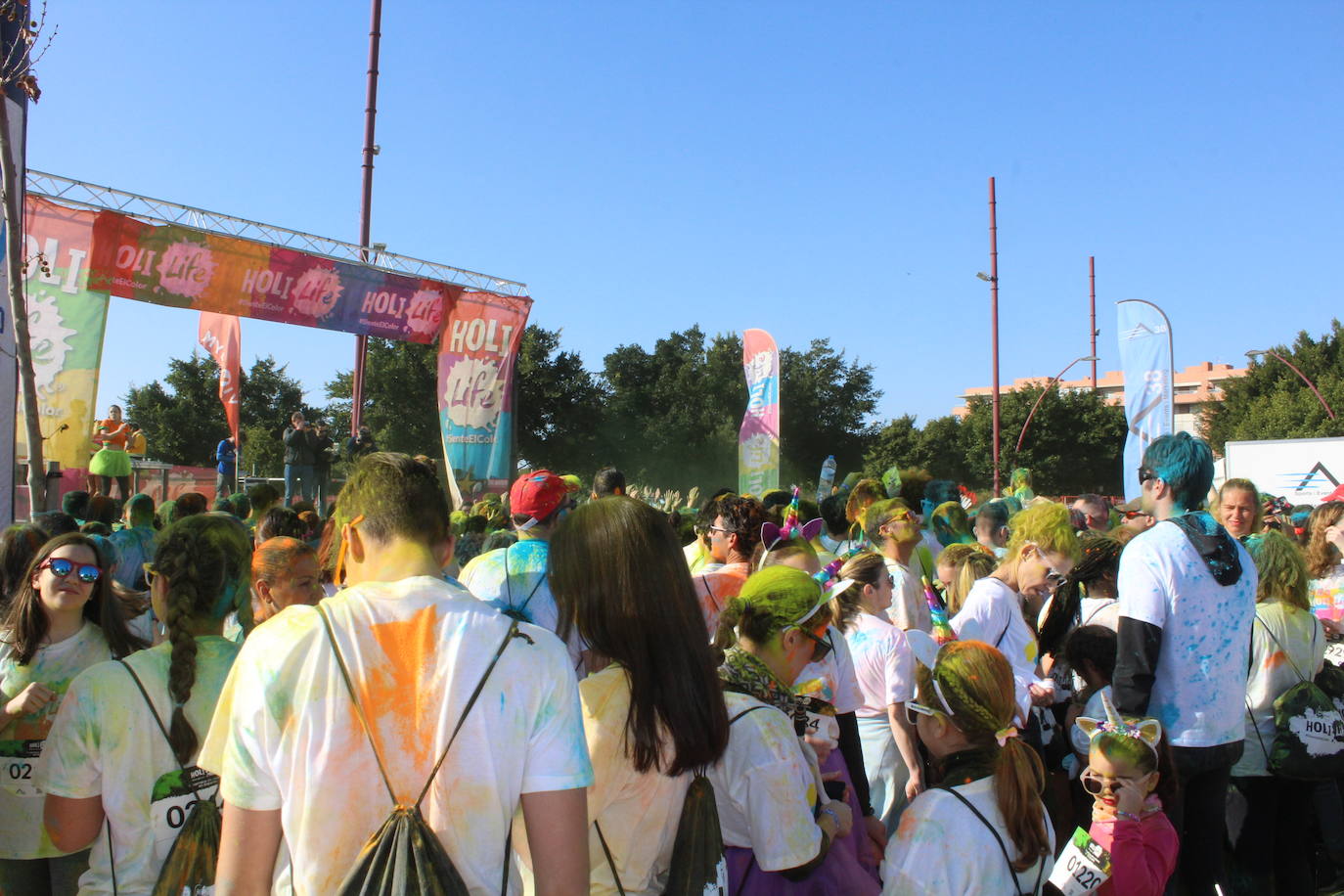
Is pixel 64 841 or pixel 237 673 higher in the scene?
pixel 237 673

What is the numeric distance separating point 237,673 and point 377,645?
26 cm

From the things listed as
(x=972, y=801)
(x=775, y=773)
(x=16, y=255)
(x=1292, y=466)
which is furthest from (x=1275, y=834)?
(x=1292, y=466)

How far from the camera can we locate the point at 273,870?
1.63 metres

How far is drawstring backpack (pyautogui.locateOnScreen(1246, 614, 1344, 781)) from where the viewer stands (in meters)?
3.86

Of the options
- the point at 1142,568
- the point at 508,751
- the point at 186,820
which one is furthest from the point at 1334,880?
the point at 186,820

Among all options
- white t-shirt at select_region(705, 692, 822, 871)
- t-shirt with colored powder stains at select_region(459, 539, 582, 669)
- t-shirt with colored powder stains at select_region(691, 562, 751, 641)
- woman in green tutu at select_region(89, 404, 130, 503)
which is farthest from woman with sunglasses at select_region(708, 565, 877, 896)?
woman in green tutu at select_region(89, 404, 130, 503)

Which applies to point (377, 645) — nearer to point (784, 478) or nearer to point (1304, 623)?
point (1304, 623)

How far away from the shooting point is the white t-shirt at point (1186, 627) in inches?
122

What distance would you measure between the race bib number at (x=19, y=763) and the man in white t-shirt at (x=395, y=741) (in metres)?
1.43

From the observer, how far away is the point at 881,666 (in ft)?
12.4

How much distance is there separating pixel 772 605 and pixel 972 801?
699 millimetres

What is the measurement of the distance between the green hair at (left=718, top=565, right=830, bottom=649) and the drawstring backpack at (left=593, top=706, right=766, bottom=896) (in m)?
0.63

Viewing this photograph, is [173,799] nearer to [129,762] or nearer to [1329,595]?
[129,762]

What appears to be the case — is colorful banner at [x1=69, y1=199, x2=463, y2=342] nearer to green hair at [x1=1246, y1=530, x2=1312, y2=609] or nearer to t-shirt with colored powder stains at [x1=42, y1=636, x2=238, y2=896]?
t-shirt with colored powder stains at [x1=42, y1=636, x2=238, y2=896]
